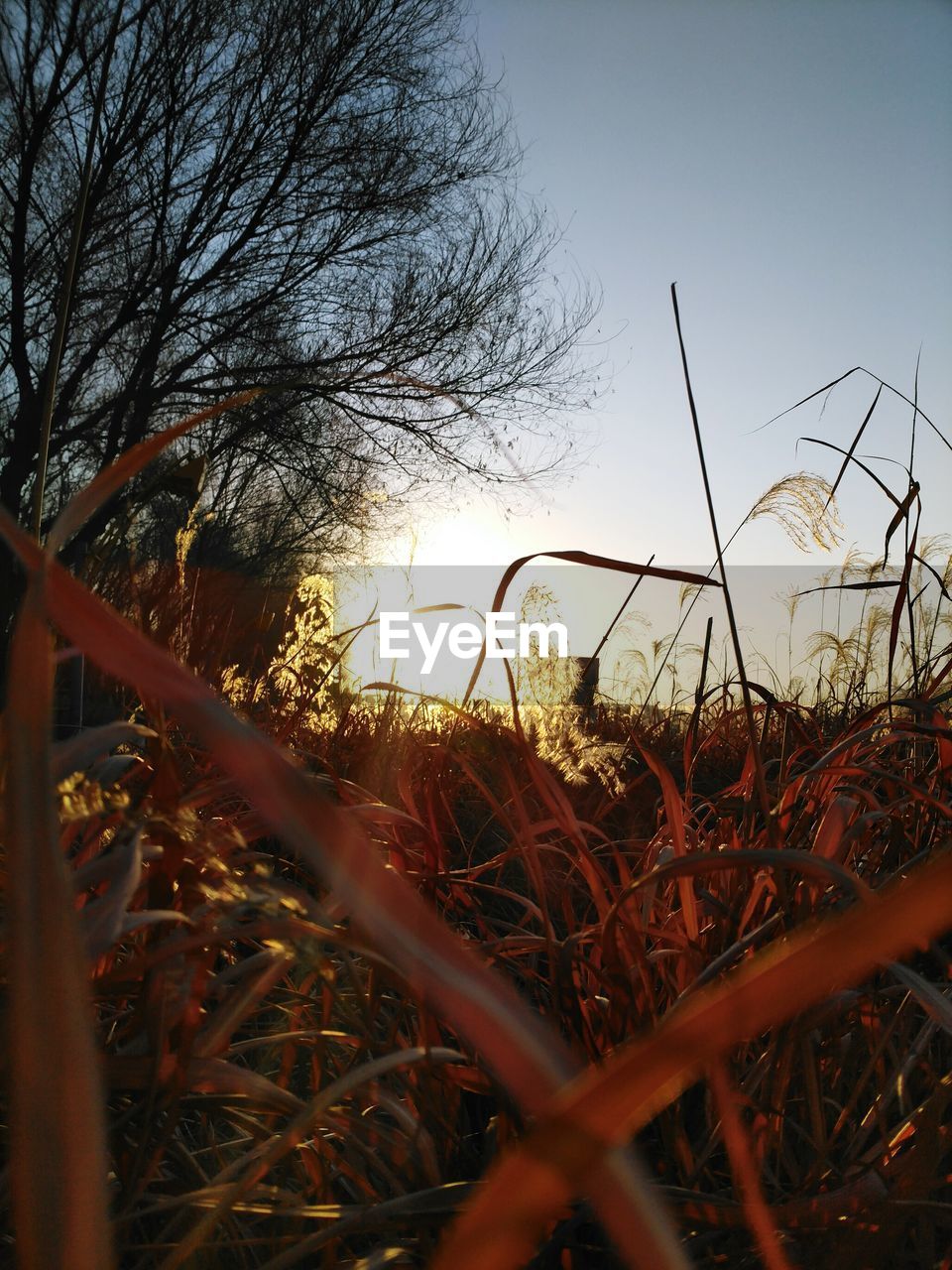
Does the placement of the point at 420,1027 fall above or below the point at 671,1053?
below

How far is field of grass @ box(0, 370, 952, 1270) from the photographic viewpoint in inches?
8.6

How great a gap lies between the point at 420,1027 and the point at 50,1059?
1.65 feet

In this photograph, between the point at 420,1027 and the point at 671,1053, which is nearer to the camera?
the point at 671,1053

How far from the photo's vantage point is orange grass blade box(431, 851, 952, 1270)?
0.20 m

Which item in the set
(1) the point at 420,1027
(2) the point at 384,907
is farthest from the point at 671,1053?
(1) the point at 420,1027

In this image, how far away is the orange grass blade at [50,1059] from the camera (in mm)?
218

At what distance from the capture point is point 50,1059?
22cm

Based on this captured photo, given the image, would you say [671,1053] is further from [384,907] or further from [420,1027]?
[420,1027]

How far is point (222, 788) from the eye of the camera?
0.68 metres

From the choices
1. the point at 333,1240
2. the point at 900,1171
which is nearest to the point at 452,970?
the point at 333,1240

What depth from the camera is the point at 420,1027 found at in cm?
68

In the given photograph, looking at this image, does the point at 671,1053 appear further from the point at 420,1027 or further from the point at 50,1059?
the point at 420,1027

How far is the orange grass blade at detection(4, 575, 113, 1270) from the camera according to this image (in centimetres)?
22

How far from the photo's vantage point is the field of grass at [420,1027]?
220 millimetres
